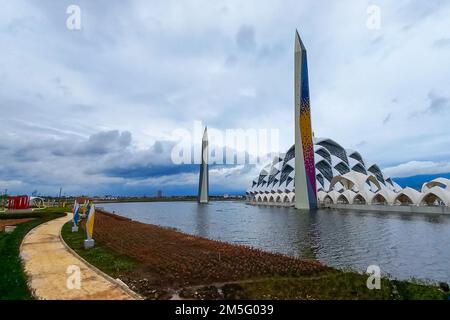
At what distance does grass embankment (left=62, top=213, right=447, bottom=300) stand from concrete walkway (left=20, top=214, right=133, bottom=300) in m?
0.66

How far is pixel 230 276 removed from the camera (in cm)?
1181

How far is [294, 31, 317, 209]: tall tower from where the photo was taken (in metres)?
63.4

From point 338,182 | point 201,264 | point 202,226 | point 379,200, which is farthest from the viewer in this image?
point 338,182

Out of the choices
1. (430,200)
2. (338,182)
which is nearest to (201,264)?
(430,200)

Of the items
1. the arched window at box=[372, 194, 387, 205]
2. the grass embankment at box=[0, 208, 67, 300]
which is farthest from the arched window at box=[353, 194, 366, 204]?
the grass embankment at box=[0, 208, 67, 300]

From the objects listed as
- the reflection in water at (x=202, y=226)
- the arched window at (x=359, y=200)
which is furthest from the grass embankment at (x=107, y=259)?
the arched window at (x=359, y=200)

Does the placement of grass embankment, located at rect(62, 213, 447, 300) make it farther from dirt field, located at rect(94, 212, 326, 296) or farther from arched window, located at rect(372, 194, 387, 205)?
arched window, located at rect(372, 194, 387, 205)

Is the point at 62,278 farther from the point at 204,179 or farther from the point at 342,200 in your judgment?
the point at 204,179

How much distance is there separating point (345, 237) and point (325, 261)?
334 inches

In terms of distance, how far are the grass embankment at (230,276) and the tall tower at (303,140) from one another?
48187mm

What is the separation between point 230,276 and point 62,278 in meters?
5.88

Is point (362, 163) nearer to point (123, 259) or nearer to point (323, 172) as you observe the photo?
point (323, 172)
